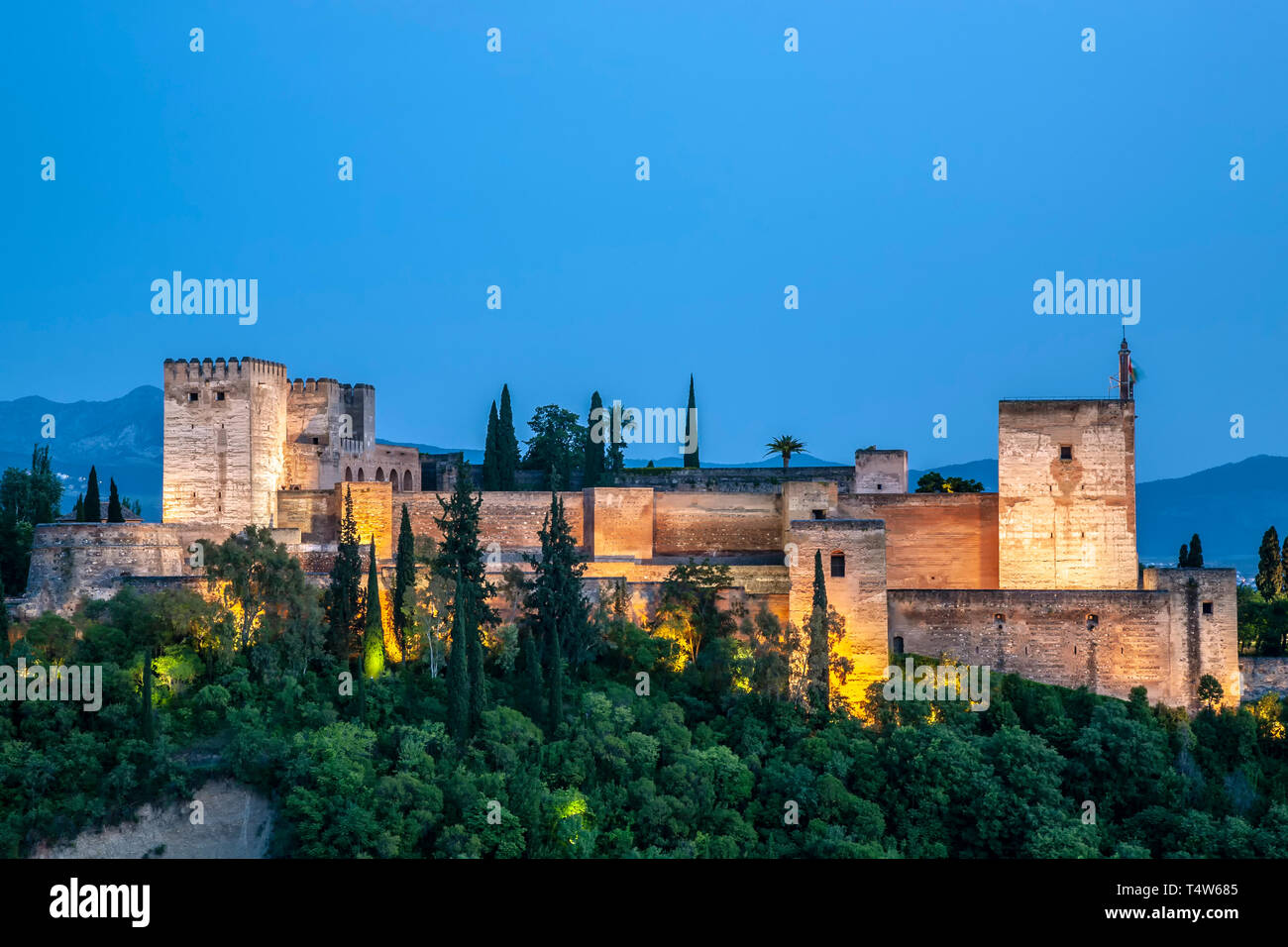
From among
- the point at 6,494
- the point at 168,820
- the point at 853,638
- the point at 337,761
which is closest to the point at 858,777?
the point at 853,638

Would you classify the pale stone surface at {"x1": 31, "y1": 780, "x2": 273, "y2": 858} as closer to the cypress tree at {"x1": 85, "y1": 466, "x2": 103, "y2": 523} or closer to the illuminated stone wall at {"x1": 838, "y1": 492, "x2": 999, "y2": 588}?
the cypress tree at {"x1": 85, "y1": 466, "x2": 103, "y2": 523}

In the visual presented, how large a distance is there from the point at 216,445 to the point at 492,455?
9.25 metres

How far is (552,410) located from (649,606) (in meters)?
14.4

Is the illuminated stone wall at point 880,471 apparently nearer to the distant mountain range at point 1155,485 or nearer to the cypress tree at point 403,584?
the cypress tree at point 403,584

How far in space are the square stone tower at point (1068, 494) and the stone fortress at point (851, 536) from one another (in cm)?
4

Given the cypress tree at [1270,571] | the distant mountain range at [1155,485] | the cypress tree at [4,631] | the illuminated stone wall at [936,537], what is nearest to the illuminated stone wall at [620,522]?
the illuminated stone wall at [936,537]

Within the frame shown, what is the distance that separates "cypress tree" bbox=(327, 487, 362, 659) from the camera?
27141mm

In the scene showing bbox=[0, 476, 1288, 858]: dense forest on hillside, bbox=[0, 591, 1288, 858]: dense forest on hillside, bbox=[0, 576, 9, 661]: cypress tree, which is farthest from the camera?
bbox=[0, 576, 9, 661]: cypress tree

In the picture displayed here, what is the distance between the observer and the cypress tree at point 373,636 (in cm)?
2628

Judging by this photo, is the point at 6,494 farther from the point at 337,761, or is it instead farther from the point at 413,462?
the point at 337,761

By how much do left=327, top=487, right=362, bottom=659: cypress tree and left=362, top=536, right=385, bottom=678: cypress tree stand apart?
0.37 meters

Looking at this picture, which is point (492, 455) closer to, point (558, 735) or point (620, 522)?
point (620, 522)

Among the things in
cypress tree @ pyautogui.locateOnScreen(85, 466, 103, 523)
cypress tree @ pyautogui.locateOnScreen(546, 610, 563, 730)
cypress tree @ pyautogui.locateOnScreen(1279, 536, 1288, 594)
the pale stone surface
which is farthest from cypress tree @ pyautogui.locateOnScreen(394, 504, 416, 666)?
cypress tree @ pyautogui.locateOnScreen(1279, 536, 1288, 594)

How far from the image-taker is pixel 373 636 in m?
26.5
